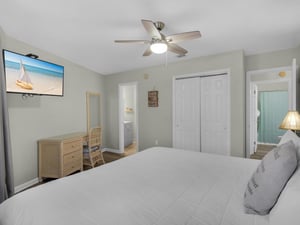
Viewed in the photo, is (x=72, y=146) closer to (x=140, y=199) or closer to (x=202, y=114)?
(x=140, y=199)

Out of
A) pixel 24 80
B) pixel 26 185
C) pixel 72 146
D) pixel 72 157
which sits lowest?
pixel 26 185

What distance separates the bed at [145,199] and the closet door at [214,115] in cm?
173

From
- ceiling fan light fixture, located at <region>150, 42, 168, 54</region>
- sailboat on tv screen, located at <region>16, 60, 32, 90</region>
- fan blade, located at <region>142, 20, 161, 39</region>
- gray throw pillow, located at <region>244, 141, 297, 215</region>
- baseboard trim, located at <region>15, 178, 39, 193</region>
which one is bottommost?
baseboard trim, located at <region>15, 178, 39, 193</region>

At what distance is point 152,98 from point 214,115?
1578mm

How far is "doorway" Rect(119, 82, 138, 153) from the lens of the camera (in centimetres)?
479

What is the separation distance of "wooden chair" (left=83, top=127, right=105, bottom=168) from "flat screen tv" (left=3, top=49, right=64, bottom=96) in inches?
41.1

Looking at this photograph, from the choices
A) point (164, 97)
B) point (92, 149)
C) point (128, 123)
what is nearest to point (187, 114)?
point (164, 97)

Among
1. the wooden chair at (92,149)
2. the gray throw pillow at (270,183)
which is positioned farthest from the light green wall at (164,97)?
the gray throw pillow at (270,183)

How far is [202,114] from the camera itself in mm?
3600

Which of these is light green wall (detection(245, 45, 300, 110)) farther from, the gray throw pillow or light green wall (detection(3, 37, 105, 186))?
light green wall (detection(3, 37, 105, 186))

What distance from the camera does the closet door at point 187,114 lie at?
3.67 m

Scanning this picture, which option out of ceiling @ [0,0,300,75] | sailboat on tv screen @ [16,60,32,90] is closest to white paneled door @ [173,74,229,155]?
ceiling @ [0,0,300,75]

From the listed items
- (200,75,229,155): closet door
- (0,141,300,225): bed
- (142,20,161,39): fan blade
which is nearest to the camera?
(0,141,300,225): bed

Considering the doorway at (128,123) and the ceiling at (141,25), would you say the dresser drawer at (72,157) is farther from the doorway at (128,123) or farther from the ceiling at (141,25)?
the ceiling at (141,25)
